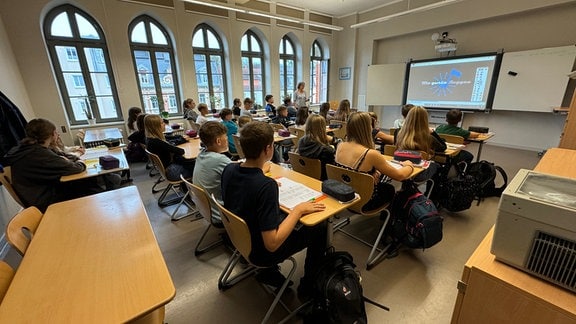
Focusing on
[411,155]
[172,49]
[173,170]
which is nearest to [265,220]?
[411,155]

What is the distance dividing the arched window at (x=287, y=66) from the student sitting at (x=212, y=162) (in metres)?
6.37

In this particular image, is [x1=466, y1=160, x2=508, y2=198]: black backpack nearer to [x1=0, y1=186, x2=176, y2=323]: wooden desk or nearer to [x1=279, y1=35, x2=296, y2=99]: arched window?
[x1=0, y1=186, x2=176, y2=323]: wooden desk

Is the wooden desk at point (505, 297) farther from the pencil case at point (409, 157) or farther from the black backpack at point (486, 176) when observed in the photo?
the black backpack at point (486, 176)

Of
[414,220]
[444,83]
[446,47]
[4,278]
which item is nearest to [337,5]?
[446,47]

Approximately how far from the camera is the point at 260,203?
1174mm

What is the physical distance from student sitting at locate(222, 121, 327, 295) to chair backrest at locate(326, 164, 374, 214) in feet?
1.71

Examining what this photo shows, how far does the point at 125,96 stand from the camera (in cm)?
536

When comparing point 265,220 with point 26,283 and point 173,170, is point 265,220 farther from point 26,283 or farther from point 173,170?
point 173,170

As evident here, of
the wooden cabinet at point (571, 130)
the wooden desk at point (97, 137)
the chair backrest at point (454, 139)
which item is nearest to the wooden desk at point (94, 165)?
the wooden desk at point (97, 137)

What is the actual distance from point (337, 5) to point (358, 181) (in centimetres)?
708

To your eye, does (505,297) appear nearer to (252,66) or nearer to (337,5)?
(252,66)

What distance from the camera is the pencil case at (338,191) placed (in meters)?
1.46

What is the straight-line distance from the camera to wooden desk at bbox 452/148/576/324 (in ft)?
2.59

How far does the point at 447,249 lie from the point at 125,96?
6.32 metres
